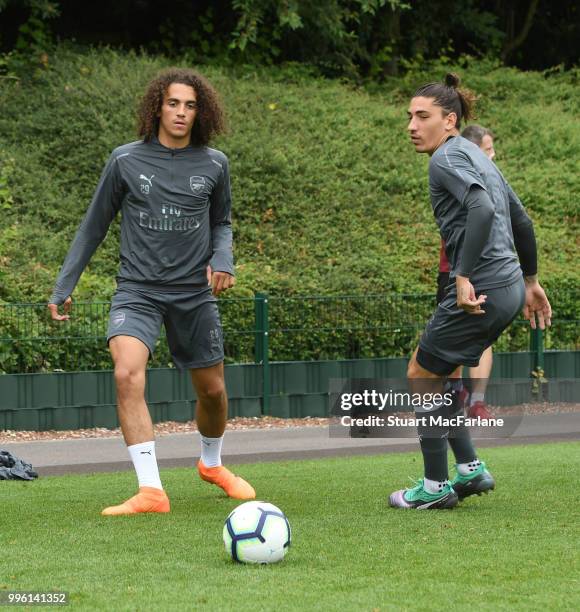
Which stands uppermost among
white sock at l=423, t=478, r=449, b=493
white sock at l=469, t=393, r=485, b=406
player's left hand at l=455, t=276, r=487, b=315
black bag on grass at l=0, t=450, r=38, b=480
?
player's left hand at l=455, t=276, r=487, b=315

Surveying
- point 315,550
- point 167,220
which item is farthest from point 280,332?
point 315,550

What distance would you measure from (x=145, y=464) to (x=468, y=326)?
1820 millimetres

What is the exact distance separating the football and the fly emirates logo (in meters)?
2.09

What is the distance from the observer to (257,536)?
5129 mm

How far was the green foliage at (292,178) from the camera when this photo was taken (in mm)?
14328

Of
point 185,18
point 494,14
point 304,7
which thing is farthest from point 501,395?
point 494,14

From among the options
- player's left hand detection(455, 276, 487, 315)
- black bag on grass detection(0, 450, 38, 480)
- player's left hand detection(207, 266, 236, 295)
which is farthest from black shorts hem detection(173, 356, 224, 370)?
black bag on grass detection(0, 450, 38, 480)

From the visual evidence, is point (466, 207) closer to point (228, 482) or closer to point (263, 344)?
point (228, 482)

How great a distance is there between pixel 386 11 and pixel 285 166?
7.29 metres

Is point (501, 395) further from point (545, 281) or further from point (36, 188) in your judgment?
point (36, 188)

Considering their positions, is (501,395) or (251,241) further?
(251,241)

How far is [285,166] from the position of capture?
1781 centimetres

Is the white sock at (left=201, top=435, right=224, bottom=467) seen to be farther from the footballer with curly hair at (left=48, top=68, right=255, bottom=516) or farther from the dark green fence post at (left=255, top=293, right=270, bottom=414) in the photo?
the dark green fence post at (left=255, top=293, right=270, bottom=414)

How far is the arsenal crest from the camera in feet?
22.8
